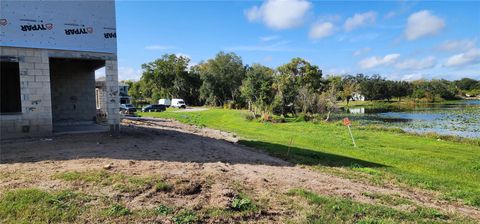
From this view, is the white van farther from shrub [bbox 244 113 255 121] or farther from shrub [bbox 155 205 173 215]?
Result: shrub [bbox 155 205 173 215]

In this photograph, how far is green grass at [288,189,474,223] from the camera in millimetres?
5945

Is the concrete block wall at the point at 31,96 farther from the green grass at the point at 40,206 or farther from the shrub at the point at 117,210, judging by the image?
the shrub at the point at 117,210

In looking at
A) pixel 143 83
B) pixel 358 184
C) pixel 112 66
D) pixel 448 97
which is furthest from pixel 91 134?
pixel 448 97

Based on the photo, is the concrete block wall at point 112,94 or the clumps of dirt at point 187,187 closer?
the clumps of dirt at point 187,187

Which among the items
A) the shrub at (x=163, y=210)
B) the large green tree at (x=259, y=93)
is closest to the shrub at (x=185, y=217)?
the shrub at (x=163, y=210)

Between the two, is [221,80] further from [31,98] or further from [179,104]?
[31,98]

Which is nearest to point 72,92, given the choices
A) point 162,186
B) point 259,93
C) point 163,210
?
point 162,186

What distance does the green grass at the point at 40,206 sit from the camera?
17.7 ft

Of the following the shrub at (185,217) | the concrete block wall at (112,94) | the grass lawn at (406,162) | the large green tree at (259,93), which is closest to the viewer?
the shrub at (185,217)

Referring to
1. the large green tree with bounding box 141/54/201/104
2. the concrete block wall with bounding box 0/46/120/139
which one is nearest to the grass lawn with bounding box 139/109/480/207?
the concrete block wall with bounding box 0/46/120/139

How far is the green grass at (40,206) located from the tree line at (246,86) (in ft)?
115

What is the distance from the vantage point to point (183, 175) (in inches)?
316

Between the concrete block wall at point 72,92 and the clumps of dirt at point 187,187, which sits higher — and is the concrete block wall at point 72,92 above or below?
above

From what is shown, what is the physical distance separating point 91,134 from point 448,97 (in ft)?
399
